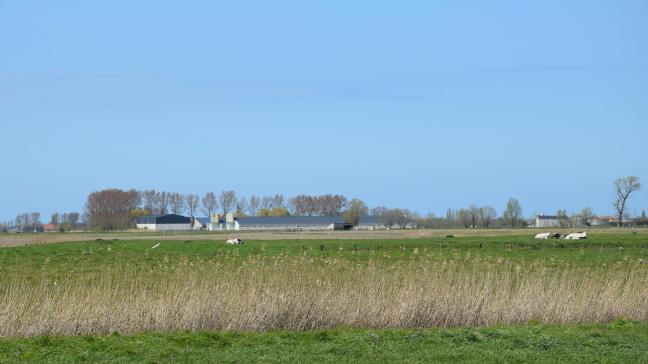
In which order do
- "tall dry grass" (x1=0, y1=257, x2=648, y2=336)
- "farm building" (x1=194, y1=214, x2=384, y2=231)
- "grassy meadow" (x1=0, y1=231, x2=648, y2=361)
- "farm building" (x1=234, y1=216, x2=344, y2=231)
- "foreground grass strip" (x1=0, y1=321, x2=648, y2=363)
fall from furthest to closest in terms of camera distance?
"farm building" (x1=234, y1=216, x2=344, y2=231)
"farm building" (x1=194, y1=214, x2=384, y2=231)
"tall dry grass" (x1=0, y1=257, x2=648, y2=336)
"grassy meadow" (x1=0, y1=231, x2=648, y2=361)
"foreground grass strip" (x1=0, y1=321, x2=648, y2=363)

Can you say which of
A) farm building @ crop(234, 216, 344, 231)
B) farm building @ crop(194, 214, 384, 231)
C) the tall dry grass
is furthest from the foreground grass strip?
farm building @ crop(234, 216, 344, 231)

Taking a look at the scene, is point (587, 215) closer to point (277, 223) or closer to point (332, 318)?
point (277, 223)

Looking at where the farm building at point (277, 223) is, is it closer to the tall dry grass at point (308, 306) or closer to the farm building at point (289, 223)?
the farm building at point (289, 223)

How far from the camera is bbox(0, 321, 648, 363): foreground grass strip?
13727mm

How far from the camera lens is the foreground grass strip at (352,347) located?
1373 cm

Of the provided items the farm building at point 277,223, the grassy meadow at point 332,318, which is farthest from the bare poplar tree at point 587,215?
the grassy meadow at point 332,318

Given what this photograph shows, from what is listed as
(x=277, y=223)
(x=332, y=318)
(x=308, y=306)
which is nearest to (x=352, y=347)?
(x=332, y=318)

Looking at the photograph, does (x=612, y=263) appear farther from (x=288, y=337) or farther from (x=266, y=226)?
(x=266, y=226)

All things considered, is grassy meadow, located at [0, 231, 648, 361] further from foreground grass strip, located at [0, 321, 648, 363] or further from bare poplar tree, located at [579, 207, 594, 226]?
bare poplar tree, located at [579, 207, 594, 226]

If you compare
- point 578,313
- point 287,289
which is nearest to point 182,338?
point 287,289

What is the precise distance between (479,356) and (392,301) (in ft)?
18.7

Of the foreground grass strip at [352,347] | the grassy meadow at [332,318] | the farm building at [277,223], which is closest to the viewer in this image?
the foreground grass strip at [352,347]

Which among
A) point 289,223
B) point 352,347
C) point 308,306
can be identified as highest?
point 289,223

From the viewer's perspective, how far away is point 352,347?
1470 centimetres
